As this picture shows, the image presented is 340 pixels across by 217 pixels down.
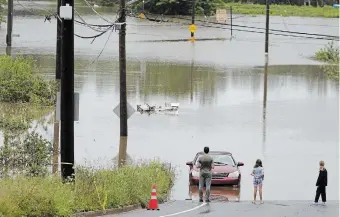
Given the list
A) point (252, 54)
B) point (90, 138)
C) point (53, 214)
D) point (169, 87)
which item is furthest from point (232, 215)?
point (252, 54)

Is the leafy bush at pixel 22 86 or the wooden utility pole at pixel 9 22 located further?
the wooden utility pole at pixel 9 22

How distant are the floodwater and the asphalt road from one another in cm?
233

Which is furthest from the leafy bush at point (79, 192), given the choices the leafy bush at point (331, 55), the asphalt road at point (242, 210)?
the leafy bush at point (331, 55)

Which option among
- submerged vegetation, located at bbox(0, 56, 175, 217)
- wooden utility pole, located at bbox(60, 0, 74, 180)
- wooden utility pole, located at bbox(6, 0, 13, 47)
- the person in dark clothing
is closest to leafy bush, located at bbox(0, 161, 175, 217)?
submerged vegetation, located at bbox(0, 56, 175, 217)

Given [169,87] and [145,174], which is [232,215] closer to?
[145,174]

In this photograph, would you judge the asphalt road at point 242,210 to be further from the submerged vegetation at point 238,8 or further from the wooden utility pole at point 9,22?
the submerged vegetation at point 238,8

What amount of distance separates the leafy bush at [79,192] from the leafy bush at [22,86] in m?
17.7

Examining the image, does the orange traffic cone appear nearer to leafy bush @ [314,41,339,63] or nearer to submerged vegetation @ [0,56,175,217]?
submerged vegetation @ [0,56,175,217]

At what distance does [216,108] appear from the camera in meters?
41.8

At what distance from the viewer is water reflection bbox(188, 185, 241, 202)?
23.5 m

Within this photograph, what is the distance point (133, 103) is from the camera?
138ft

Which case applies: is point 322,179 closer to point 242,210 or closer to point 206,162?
point 242,210

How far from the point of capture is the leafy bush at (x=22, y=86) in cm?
3950

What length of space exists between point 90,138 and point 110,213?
46.2 ft
